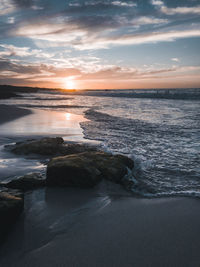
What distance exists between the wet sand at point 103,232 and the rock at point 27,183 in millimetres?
220

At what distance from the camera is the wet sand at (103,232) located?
195 cm

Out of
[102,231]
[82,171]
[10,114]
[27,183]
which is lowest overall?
[102,231]

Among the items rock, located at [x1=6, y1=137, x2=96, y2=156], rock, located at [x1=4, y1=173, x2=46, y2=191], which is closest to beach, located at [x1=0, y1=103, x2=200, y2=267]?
rock, located at [x1=4, y1=173, x2=46, y2=191]

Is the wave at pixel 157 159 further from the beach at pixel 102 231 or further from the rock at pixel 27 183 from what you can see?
the rock at pixel 27 183

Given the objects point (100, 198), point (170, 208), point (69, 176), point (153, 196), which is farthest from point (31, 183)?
point (170, 208)

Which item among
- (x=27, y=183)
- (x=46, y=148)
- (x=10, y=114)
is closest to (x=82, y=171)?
(x=27, y=183)

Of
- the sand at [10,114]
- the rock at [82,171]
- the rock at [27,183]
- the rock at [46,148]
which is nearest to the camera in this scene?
the rock at [27,183]

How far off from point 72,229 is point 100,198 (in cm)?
81

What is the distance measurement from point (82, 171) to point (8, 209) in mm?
1391

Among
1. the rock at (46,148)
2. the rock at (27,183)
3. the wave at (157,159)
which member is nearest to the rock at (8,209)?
the rock at (27,183)

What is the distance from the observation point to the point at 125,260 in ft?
6.31

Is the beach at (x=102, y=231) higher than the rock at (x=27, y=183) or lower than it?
lower

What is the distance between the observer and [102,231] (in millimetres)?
2344

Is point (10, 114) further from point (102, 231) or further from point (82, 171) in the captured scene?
point (102, 231)
